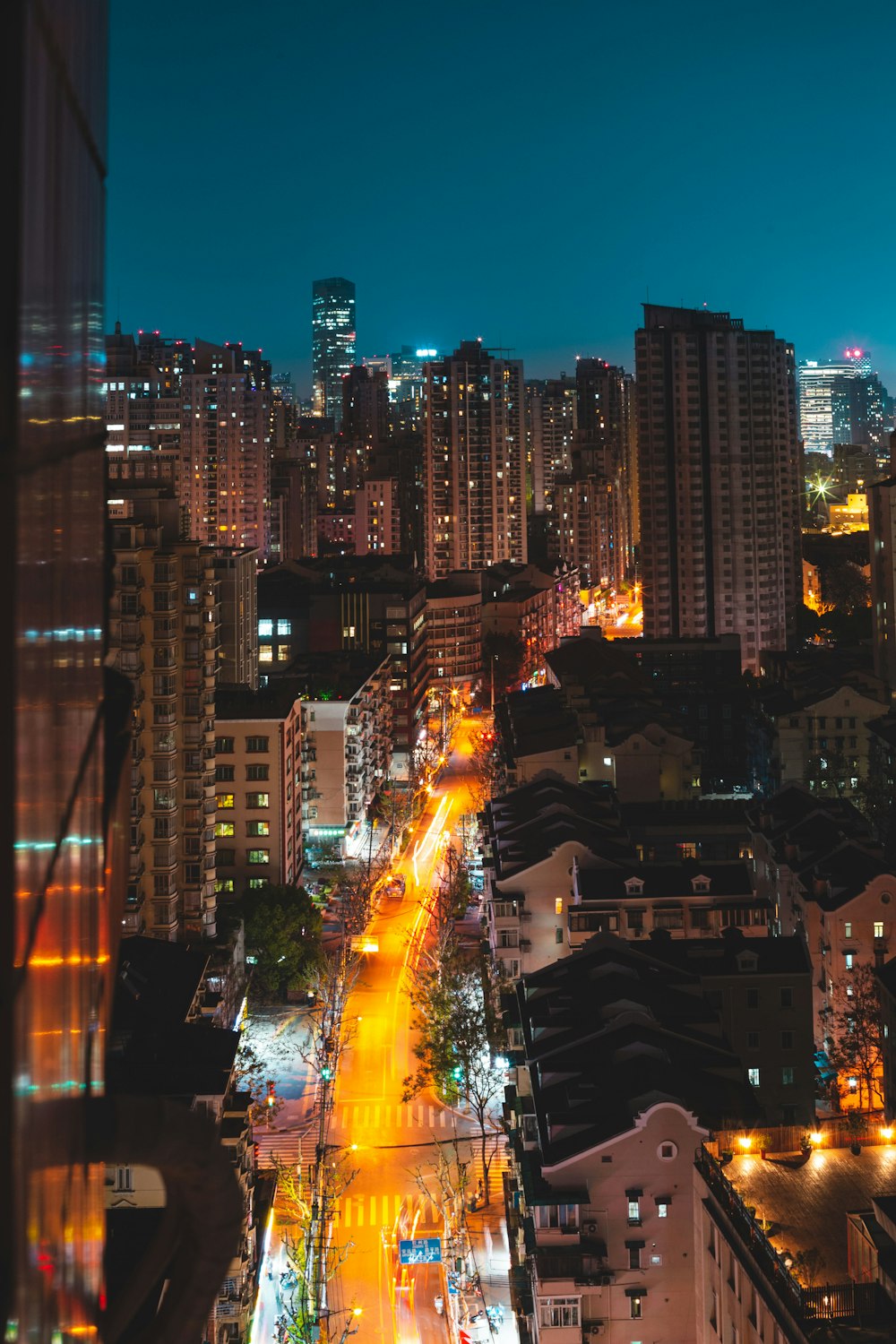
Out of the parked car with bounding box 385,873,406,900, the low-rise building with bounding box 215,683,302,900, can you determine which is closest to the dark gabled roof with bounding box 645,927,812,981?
the low-rise building with bounding box 215,683,302,900

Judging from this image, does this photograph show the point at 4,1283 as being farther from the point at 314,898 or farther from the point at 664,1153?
the point at 314,898

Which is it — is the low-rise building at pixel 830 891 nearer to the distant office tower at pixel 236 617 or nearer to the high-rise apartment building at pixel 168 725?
the high-rise apartment building at pixel 168 725

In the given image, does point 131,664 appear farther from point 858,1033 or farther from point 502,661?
point 502,661

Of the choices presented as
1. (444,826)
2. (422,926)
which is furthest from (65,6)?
(444,826)

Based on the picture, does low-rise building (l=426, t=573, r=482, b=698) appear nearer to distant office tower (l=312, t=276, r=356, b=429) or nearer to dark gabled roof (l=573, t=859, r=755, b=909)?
dark gabled roof (l=573, t=859, r=755, b=909)

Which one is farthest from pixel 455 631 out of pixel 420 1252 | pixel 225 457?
pixel 420 1252
